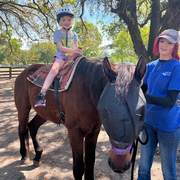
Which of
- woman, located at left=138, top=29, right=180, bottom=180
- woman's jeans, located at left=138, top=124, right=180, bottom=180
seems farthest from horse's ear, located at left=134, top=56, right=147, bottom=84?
woman's jeans, located at left=138, top=124, right=180, bottom=180

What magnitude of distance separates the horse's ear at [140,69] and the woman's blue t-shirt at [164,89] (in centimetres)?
48

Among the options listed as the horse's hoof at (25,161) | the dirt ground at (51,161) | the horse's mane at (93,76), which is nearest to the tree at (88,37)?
the dirt ground at (51,161)

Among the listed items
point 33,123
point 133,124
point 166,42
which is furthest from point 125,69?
point 33,123

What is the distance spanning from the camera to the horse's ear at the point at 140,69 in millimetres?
1165

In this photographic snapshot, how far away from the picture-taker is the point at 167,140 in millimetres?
1611

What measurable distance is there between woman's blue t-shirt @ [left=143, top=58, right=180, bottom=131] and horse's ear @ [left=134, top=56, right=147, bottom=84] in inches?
19.0

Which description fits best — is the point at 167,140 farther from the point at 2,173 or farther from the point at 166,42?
the point at 2,173

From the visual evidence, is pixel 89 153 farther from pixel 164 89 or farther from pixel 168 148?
pixel 164 89

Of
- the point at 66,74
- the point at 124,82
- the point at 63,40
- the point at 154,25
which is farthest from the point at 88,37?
the point at 124,82

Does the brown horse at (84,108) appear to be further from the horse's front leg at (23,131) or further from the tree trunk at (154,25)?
the tree trunk at (154,25)

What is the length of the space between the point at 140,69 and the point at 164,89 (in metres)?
0.58

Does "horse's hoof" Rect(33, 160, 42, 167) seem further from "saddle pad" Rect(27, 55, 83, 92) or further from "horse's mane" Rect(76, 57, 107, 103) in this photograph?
"horse's mane" Rect(76, 57, 107, 103)

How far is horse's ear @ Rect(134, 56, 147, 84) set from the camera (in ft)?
3.82

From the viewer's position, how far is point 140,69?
1180 mm
